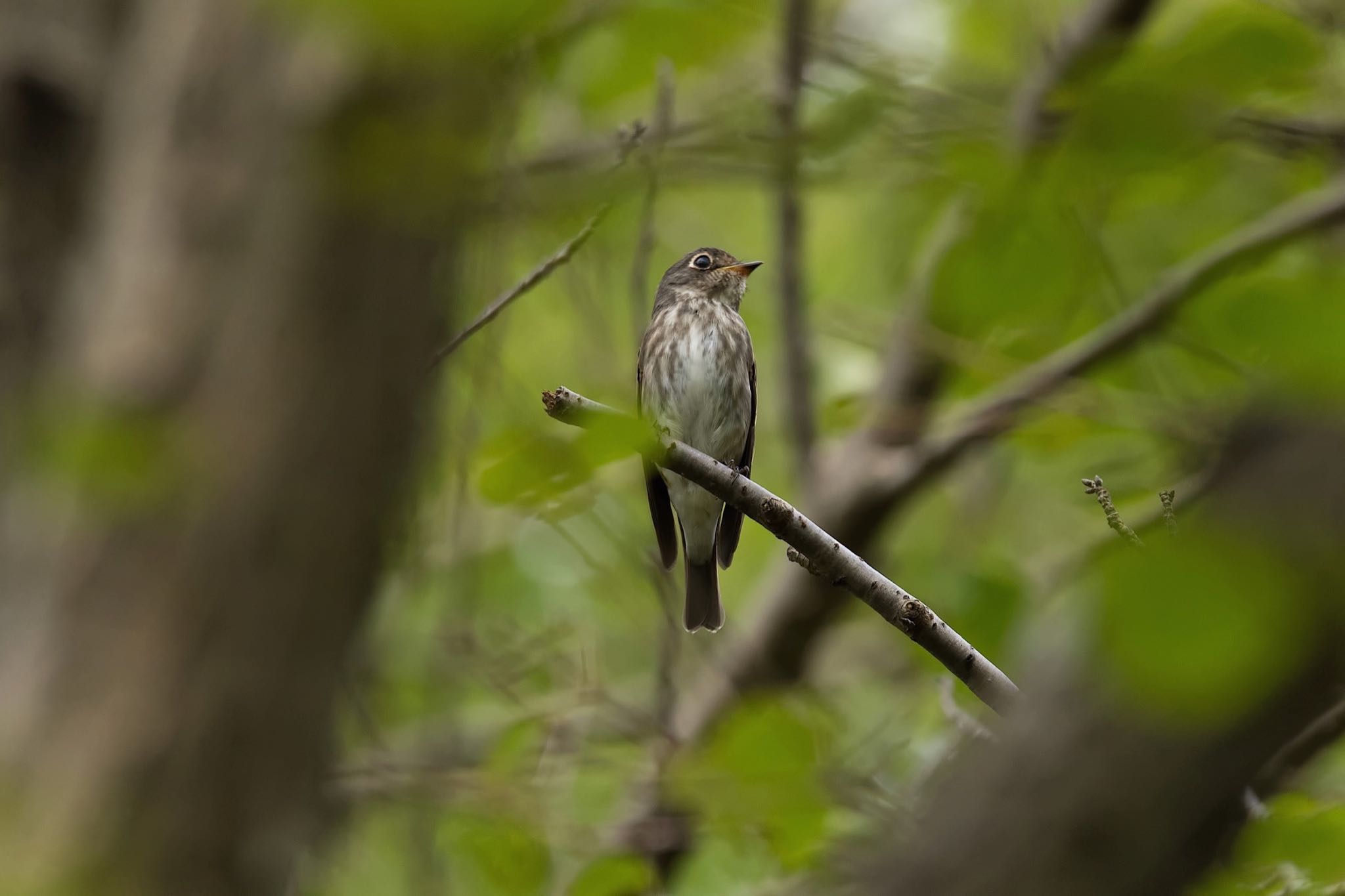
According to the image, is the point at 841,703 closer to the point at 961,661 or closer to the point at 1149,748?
the point at 961,661

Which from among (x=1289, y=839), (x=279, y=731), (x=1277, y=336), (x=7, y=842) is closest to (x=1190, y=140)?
(x=1277, y=336)

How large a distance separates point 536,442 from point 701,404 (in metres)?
4.05

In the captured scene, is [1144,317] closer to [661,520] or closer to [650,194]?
[661,520]

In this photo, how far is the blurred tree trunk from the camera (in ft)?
6.12

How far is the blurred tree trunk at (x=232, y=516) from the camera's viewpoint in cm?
186

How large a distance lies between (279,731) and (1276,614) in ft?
4.34

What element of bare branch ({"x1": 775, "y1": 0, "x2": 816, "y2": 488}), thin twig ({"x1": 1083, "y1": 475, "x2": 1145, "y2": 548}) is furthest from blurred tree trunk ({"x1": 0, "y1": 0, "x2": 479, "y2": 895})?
bare branch ({"x1": 775, "y1": 0, "x2": 816, "y2": 488})

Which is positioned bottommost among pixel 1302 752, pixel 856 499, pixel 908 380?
pixel 1302 752

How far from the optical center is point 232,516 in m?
1.90

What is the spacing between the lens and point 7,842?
6.07 feet

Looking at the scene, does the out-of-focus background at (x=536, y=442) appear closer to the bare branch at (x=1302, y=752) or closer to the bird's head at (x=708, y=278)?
the bare branch at (x=1302, y=752)

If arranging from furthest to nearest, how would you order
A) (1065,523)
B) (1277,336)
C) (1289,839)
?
(1065,523)
(1289,839)
(1277,336)

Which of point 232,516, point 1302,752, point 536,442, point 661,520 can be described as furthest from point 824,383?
point 232,516

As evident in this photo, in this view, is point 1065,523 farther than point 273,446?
Yes
